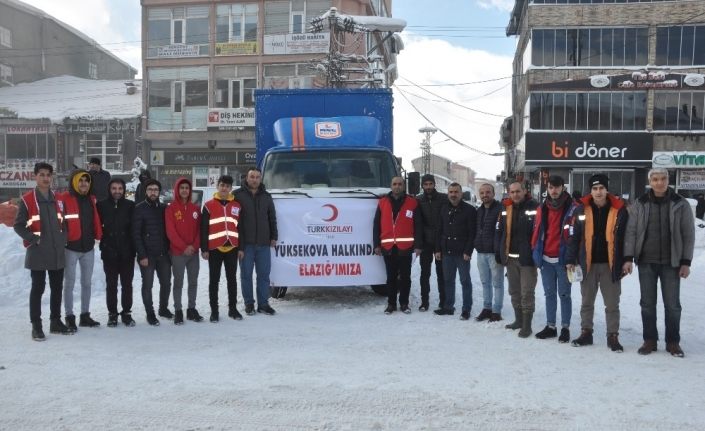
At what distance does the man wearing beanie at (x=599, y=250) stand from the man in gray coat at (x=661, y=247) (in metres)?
0.12

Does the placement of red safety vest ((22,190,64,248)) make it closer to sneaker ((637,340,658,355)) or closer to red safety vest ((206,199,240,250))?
red safety vest ((206,199,240,250))

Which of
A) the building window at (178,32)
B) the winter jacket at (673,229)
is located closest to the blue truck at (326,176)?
the winter jacket at (673,229)

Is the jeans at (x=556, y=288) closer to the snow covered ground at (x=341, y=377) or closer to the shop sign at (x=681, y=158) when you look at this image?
the snow covered ground at (x=341, y=377)

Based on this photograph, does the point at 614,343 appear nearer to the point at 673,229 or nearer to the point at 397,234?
the point at 673,229

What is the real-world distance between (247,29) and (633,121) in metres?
21.4

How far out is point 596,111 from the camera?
3014cm

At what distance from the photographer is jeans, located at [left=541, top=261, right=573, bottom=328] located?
650 centimetres

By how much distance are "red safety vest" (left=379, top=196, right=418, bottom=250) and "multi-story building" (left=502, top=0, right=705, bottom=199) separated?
79.1 feet

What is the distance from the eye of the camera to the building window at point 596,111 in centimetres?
3012

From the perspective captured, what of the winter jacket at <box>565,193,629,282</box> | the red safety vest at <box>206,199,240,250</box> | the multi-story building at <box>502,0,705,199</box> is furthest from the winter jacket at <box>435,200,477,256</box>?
the multi-story building at <box>502,0,705,199</box>

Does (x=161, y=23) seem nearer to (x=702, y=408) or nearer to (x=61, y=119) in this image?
(x=61, y=119)

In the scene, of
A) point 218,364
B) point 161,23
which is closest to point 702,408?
point 218,364

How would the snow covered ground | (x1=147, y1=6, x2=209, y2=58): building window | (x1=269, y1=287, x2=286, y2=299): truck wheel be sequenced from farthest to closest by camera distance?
(x1=147, y1=6, x2=209, y2=58): building window
(x1=269, y1=287, x2=286, y2=299): truck wheel
the snow covered ground

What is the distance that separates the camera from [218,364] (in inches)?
216
